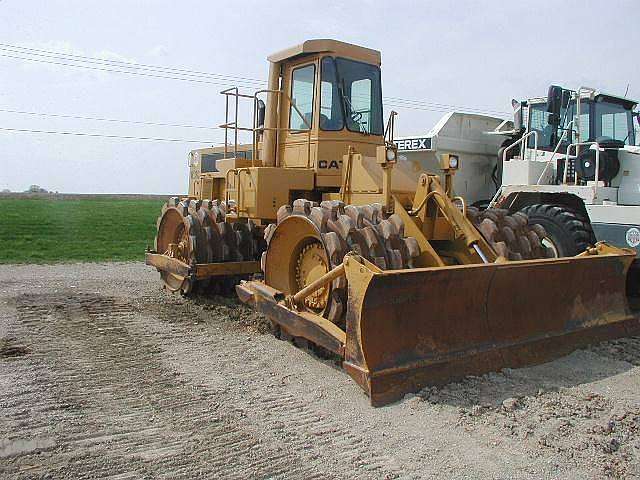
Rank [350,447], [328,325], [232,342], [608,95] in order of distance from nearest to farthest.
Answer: [350,447], [328,325], [232,342], [608,95]

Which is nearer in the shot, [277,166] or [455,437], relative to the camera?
[455,437]

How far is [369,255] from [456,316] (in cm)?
85

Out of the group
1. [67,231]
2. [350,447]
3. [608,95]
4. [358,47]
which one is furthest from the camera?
[67,231]

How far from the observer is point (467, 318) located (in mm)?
4859

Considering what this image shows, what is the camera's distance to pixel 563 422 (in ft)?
13.1

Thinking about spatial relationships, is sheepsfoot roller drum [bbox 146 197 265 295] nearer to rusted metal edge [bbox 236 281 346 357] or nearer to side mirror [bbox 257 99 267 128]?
side mirror [bbox 257 99 267 128]

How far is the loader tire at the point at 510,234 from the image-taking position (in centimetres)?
588

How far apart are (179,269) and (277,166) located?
1.82 meters

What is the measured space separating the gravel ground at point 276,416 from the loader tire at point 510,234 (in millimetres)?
1058

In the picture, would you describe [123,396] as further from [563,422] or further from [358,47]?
[358,47]

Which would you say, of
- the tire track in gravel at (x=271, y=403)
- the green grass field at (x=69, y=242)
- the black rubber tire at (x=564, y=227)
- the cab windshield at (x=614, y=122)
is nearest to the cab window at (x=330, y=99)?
the tire track in gravel at (x=271, y=403)

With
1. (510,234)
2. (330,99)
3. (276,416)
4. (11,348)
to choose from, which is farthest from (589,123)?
(11,348)

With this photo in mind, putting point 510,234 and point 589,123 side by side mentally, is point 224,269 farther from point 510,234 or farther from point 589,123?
point 589,123

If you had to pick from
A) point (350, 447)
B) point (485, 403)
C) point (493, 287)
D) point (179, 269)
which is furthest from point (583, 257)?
point (179, 269)
